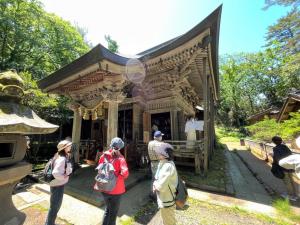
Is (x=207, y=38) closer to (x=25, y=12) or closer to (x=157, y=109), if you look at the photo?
(x=157, y=109)

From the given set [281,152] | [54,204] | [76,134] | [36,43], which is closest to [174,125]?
[281,152]

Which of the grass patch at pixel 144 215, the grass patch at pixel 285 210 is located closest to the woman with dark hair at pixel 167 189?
the grass patch at pixel 144 215

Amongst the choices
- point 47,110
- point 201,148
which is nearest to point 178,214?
point 201,148

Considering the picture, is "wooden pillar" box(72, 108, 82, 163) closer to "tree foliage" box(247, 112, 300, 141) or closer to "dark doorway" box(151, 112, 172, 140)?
"dark doorway" box(151, 112, 172, 140)

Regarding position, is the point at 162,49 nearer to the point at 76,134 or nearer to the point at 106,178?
the point at 106,178

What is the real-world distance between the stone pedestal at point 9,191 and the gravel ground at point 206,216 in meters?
2.09

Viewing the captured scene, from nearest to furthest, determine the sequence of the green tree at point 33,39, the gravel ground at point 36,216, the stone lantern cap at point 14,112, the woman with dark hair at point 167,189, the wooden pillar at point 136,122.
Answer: the stone lantern cap at point 14,112
the woman with dark hair at point 167,189
the gravel ground at point 36,216
the wooden pillar at point 136,122
the green tree at point 33,39

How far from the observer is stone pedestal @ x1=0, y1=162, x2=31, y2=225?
214cm

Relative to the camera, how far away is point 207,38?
451 centimetres

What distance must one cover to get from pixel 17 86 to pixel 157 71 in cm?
507

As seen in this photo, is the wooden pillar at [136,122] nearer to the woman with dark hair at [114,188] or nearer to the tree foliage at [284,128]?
the woman with dark hair at [114,188]

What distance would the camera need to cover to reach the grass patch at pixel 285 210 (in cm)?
323

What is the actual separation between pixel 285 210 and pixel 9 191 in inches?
217

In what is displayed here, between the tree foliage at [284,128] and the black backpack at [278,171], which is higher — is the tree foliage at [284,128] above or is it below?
above
